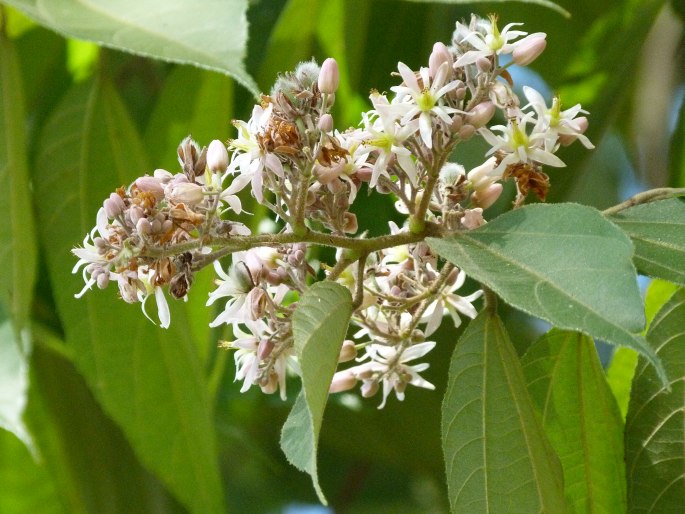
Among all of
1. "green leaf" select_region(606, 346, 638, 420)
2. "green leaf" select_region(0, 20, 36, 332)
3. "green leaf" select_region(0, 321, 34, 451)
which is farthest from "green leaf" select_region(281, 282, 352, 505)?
"green leaf" select_region(0, 20, 36, 332)

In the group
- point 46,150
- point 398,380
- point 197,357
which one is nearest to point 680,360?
point 398,380

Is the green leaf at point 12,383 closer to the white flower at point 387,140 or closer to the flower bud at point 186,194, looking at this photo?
the flower bud at point 186,194

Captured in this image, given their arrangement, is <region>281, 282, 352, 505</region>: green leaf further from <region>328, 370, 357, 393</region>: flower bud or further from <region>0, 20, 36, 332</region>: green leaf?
<region>0, 20, 36, 332</region>: green leaf

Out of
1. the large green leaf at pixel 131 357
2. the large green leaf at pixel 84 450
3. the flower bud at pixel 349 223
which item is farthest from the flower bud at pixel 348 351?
the large green leaf at pixel 84 450

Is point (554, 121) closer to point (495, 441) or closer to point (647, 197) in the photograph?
point (647, 197)

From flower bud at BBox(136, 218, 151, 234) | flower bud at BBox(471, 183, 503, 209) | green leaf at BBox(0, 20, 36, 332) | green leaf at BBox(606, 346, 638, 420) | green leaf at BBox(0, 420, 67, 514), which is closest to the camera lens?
flower bud at BBox(136, 218, 151, 234)

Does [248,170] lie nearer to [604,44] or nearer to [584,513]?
[584,513]

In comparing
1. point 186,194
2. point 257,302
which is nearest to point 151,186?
point 186,194
